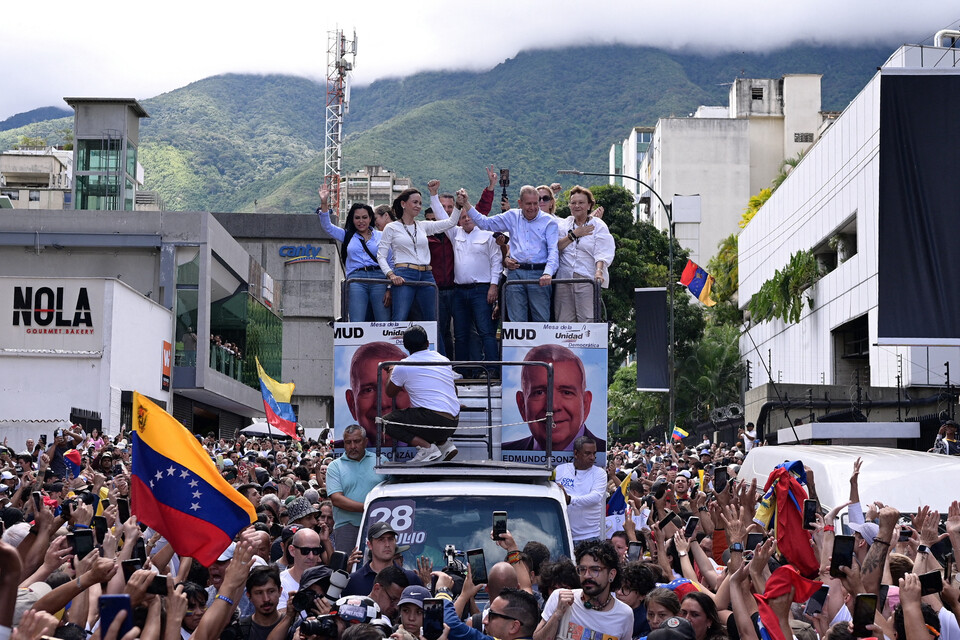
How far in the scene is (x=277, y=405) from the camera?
27.5 meters

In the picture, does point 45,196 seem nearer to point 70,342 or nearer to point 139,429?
point 70,342

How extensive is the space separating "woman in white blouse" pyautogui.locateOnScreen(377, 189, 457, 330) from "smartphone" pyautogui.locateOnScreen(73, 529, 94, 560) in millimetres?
5898

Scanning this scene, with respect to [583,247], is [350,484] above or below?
below

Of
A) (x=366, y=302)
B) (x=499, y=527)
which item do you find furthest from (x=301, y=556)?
(x=366, y=302)

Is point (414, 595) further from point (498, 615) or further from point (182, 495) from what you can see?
point (182, 495)

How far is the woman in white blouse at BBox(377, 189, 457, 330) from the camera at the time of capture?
11734 millimetres

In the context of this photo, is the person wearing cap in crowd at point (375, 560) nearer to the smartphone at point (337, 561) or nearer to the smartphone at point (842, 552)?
the smartphone at point (337, 561)

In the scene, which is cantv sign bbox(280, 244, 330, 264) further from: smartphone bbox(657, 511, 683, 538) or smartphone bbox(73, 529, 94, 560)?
smartphone bbox(73, 529, 94, 560)

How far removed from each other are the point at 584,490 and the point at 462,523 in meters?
1.71

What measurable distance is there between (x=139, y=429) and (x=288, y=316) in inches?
2502

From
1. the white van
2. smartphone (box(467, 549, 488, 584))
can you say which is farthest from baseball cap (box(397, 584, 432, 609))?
the white van

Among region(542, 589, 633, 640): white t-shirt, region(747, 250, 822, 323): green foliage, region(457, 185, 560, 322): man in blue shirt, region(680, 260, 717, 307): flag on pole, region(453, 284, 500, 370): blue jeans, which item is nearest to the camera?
region(542, 589, 633, 640): white t-shirt

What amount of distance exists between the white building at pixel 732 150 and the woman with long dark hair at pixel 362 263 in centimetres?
7003

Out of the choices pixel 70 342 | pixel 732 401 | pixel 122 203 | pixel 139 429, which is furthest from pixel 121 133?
pixel 139 429
